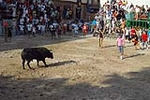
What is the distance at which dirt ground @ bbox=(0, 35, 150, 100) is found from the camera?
13742 mm

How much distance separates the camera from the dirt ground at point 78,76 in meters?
13.7

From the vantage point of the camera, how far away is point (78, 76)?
1648cm

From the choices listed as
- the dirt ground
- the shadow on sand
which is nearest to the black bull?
the dirt ground

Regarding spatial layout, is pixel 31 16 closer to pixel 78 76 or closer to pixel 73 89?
pixel 78 76

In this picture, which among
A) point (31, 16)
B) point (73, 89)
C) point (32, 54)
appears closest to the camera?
point (73, 89)

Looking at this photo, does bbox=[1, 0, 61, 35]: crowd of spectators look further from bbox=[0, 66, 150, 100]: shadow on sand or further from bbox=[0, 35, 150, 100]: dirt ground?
bbox=[0, 66, 150, 100]: shadow on sand

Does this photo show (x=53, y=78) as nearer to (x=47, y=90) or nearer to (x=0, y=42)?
(x=47, y=90)

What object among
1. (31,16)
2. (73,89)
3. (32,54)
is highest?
(31,16)

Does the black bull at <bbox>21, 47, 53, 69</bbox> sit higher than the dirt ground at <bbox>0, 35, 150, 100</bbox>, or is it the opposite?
the black bull at <bbox>21, 47, 53, 69</bbox>

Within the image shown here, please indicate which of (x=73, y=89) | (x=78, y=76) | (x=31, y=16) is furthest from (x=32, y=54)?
(x=31, y=16)

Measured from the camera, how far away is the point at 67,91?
14.1 meters

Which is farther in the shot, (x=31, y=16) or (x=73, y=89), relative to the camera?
(x=31, y=16)

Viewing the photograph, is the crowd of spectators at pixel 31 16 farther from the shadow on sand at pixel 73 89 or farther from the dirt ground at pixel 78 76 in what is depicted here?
the shadow on sand at pixel 73 89

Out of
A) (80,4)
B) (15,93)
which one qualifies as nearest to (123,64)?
(15,93)
